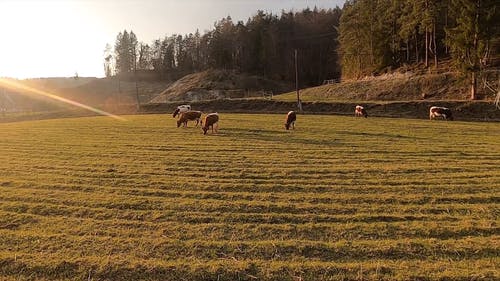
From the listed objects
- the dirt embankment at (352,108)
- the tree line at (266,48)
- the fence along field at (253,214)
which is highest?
the tree line at (266,48)

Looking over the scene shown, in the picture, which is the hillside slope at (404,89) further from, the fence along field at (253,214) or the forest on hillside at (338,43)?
the fence along field at (253,214)

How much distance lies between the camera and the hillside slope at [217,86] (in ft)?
302

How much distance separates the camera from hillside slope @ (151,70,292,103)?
302 feet

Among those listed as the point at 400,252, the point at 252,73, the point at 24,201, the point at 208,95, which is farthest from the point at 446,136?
the point at 252,73

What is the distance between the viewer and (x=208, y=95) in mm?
91750

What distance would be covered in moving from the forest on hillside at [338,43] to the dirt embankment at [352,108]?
456 cm

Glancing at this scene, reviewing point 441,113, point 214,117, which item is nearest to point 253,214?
point 214,117

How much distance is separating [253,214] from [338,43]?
113172mm

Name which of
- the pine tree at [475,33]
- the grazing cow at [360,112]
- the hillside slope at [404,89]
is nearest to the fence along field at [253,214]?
the grazing cow at [360,112]

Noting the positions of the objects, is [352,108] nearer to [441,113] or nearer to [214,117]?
[441,113]

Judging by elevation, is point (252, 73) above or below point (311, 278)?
above

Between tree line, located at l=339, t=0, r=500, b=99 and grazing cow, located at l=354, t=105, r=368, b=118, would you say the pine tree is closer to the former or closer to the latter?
tree line, located at l=339, t=0, r=500, b=99

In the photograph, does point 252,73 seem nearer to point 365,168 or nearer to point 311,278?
point 365,168

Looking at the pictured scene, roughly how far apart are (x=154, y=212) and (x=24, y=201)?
4605 mm
